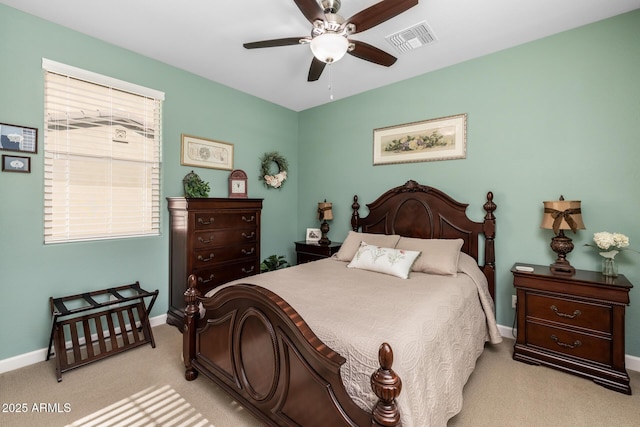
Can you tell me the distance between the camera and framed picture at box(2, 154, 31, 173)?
7.54 feet

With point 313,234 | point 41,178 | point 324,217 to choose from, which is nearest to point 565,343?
point 324,217

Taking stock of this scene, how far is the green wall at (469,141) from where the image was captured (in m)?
2.36

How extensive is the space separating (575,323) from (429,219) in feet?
4.92

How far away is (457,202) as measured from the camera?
3.14 metres

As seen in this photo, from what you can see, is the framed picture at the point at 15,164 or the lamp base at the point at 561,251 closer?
the framed picture at the point at 15,164

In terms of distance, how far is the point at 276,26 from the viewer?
253 centimetres

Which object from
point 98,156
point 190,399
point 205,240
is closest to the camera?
point 190,399

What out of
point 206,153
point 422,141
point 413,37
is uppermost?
point 413,37

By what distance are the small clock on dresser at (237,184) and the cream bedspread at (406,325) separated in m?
1.73

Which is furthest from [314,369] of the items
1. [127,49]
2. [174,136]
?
[127,49]

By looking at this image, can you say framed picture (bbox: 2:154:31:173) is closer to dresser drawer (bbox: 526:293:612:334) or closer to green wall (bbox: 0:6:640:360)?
green wall (bbox: 0:6:640:360)

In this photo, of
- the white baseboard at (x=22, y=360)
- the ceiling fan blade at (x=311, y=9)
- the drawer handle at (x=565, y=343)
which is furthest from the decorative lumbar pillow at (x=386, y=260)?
the white baseboard at (x=22, y=360)

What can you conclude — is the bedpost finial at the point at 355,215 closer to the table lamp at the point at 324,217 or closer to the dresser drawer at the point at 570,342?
the table lamp at the point at 324,217

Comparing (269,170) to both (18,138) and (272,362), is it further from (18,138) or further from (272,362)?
(272,362)
